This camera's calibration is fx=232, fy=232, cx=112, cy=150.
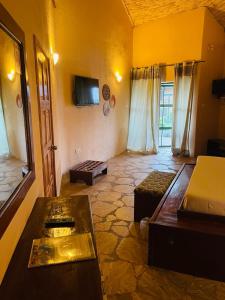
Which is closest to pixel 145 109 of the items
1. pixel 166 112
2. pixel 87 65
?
pixel 166 112

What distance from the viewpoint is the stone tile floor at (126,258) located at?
179 cm

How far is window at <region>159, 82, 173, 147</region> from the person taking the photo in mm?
6773

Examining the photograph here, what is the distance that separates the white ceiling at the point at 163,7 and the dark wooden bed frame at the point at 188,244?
5150 mm

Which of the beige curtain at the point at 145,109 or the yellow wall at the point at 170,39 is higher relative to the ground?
the yellow wall at the point at 170,39

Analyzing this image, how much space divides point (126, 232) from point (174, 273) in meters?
0.76

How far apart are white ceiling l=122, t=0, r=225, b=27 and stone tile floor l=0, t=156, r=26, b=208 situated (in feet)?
17.7

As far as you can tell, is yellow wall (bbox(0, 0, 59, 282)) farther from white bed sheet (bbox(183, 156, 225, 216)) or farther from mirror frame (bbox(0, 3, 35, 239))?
white bed sheet (bbox(183, 156, 225, 216))

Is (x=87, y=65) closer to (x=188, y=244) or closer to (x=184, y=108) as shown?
(x=184, y=108)

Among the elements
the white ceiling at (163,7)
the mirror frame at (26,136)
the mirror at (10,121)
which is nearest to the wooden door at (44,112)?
the mirror frame at (26,136)

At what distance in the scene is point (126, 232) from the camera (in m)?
2.63

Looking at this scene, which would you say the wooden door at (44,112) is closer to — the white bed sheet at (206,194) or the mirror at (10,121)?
the mirror at (10,121)

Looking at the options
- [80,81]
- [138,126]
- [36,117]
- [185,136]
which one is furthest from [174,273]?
[138,126]

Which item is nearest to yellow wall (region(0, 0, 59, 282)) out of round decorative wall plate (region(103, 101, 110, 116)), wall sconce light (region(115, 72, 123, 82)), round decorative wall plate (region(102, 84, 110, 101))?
round decorative wall plate (region(102, 84, 110, 101))

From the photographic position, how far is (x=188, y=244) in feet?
6.20
